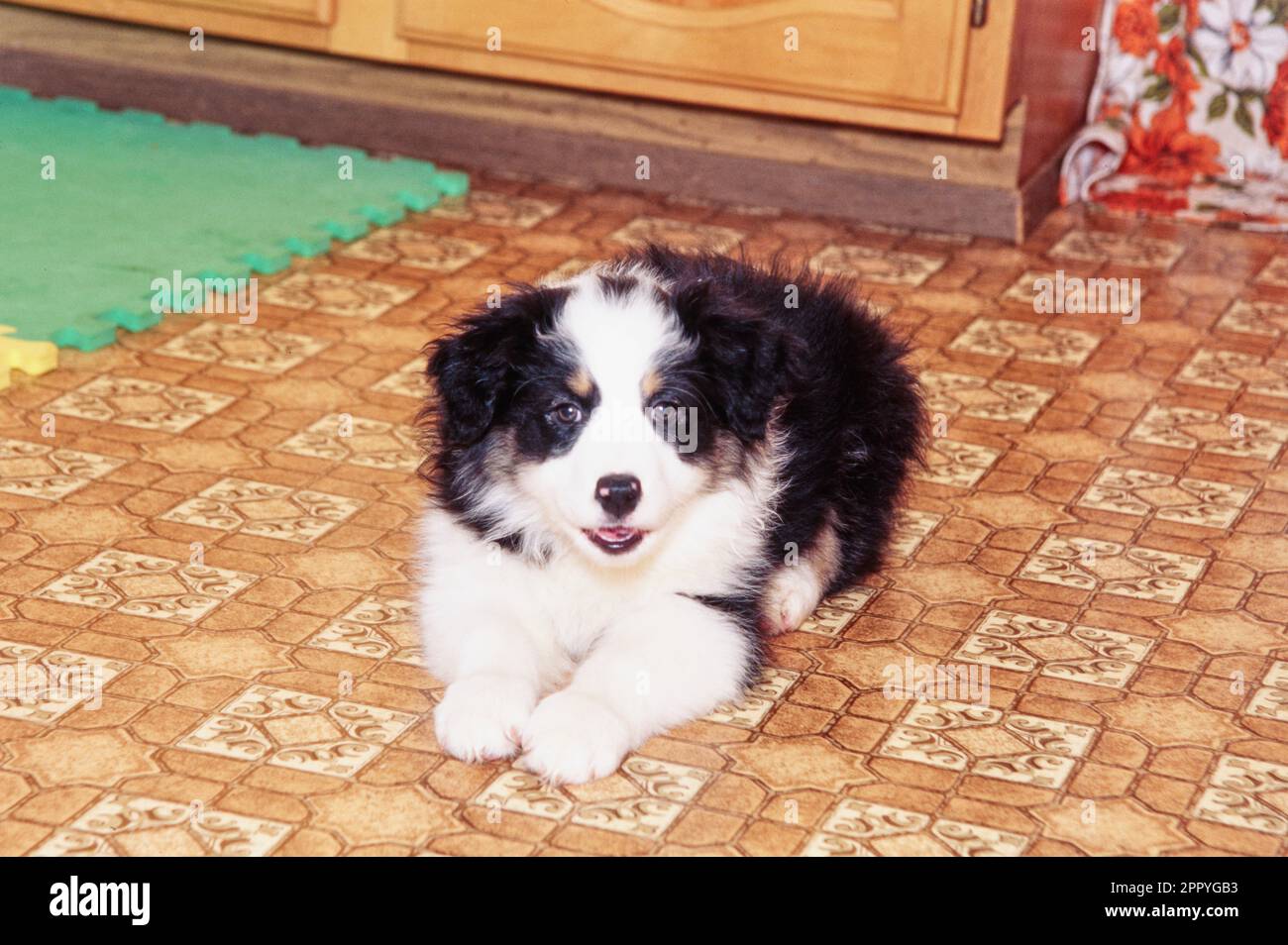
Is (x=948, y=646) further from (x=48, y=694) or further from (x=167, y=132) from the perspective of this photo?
(x=167, y=132)

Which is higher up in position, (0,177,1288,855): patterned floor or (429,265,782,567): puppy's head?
(429,265,782,567): puppy's head

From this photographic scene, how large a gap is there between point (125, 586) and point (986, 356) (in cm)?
207

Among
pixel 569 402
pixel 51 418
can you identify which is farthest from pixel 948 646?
pixel 51 418

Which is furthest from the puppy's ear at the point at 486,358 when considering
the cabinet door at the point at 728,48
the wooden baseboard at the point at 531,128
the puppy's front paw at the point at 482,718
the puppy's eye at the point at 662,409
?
the wooden baseboard at the point at 531,128

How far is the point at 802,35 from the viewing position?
4.90m

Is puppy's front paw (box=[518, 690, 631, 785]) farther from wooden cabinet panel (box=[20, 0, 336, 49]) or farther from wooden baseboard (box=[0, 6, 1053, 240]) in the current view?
wooden cabinet panel (box=[20, 0, 336, 49])

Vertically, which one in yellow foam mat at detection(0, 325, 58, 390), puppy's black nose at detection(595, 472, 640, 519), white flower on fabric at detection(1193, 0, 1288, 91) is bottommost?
yellow foam mat at detection(0, 325, 58, 390)

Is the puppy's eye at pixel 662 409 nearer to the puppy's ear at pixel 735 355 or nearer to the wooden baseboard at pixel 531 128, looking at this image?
the puppy's ear at pixel 735 355

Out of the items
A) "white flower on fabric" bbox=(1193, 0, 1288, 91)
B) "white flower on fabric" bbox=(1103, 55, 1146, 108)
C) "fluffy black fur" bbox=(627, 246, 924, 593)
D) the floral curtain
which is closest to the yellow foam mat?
"fluffy black fur" bbox=(627, 246, 924, 593)

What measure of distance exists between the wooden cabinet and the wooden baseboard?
0.10 m

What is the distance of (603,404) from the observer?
2.53m

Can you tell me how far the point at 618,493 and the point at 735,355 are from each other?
0.30 meters

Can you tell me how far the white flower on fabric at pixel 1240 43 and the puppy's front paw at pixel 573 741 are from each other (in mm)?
3637

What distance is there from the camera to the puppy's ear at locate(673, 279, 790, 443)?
8.55 feet
